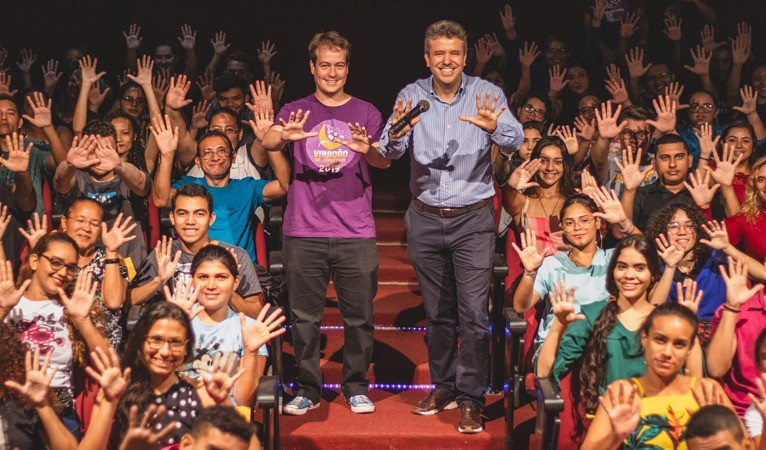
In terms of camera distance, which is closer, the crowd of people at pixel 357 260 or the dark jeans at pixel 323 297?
the crowd of people at pixel 357 260

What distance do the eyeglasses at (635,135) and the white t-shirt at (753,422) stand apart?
6.22ft

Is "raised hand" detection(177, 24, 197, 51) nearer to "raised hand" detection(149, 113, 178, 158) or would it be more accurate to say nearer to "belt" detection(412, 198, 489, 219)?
"raised hand" detection(149, 113, 178, 158)

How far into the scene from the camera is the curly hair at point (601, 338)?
318cm

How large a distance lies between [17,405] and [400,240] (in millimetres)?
2879

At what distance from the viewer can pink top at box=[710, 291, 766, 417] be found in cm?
339

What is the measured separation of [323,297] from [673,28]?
11.0ft

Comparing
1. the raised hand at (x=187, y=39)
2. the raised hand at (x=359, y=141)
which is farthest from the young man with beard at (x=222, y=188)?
the raised hand at (x=187, y=39)

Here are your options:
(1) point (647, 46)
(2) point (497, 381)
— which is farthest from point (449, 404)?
(1) point (647, 46)

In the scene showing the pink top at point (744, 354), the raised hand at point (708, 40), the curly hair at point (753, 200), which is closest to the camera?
the pink top at point (744, 354)

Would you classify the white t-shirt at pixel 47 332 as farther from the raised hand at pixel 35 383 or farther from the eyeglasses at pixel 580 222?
the eyeglasses at pixel 580 222

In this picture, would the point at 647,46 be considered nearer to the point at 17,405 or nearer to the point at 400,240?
the point at 400,240

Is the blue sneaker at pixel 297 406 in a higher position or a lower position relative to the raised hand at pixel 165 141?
lower

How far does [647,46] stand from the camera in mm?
6344

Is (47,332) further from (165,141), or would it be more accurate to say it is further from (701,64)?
(701,64)
